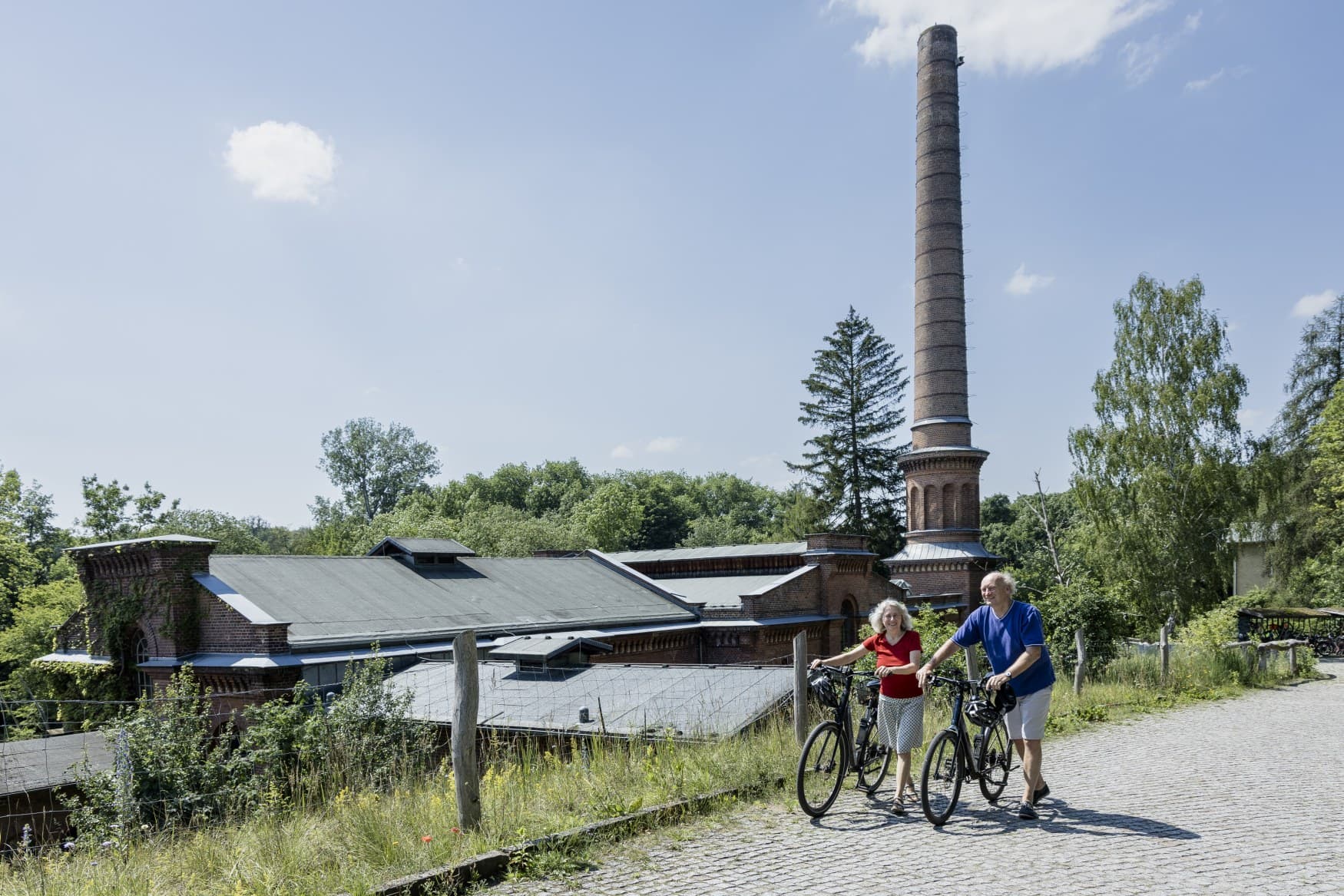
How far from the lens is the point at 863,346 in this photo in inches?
1881

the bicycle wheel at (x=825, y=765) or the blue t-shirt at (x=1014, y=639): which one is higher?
the blue t-shirt at (x=1014, y=639)

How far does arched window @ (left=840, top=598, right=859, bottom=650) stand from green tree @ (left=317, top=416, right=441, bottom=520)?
4838 cm

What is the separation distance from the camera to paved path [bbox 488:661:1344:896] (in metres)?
5.30

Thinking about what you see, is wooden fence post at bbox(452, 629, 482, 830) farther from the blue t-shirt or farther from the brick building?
the brick building

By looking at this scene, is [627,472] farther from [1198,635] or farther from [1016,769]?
[1016,769]

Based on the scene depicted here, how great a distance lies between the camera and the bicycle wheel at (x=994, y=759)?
6.86 m

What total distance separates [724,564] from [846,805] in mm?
23657

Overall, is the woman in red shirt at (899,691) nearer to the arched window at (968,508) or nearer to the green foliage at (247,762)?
the green foliage at (247,762)

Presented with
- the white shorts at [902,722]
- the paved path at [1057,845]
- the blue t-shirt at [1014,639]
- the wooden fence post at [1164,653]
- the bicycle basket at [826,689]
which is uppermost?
the blue t-shirt at [1014,639]

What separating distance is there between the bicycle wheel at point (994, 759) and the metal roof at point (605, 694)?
177 inches

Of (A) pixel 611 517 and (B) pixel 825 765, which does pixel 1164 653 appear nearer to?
(B) pixel 825 765

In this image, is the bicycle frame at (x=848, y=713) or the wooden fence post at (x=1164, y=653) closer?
the bicycle frame at (x=848, y=713)

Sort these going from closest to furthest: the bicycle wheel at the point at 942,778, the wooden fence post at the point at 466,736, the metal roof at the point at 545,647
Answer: the wooden fence post at the point at 466,736 → the bicycle wheel at the point at 942,778 → the metal roof at the point at 545,647

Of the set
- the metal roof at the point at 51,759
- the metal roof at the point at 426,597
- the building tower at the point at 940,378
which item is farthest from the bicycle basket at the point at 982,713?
the building tower at the point at 940,378
